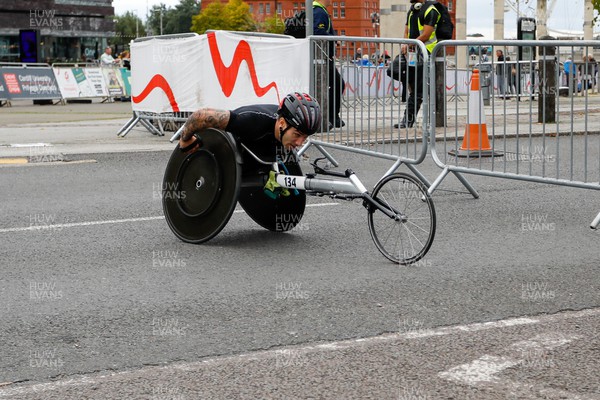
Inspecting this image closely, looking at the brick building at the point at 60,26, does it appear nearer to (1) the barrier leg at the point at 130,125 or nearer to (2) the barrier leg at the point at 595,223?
(1) the barrier leg at the point at 130,125

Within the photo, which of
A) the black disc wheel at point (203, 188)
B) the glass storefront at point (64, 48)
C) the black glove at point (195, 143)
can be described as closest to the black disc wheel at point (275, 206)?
the black disc wheel at point (203, 188)

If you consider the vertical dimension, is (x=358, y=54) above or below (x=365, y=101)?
above

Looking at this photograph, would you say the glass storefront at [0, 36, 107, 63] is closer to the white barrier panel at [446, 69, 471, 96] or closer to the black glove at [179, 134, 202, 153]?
the white barrier panel at [446, 69, 471, 96]

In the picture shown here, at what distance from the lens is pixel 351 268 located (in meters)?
6.33

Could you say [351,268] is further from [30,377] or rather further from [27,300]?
[30,377]

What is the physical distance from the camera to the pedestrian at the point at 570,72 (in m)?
8.32

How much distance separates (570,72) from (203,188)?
3.38 metres

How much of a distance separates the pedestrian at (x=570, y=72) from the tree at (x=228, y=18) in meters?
134

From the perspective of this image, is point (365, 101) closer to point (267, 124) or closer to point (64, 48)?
point (267, 124)

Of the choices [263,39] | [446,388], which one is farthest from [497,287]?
[263,39]

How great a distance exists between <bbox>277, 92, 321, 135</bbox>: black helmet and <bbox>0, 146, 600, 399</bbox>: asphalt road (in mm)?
835

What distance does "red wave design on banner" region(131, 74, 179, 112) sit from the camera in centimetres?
1402

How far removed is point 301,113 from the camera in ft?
21.9

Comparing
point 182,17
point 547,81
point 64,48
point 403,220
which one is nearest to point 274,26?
point 182,17
